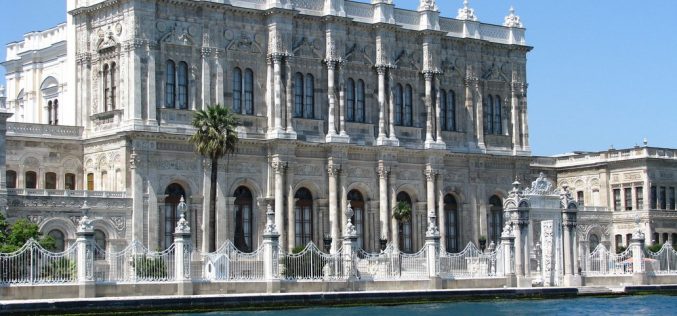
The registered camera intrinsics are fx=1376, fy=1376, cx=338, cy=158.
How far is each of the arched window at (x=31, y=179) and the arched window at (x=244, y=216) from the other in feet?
27.2

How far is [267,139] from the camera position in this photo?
192 feet

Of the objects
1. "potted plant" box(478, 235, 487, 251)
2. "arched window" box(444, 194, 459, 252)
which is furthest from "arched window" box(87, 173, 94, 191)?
"potted plant" box(478, 235, 487, 251)

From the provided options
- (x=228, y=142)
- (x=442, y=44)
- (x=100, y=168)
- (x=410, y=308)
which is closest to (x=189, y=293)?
(x=410, y=308)

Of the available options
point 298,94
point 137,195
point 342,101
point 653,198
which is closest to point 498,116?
point 653,198

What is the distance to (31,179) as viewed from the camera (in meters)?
55.6

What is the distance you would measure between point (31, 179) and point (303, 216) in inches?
474

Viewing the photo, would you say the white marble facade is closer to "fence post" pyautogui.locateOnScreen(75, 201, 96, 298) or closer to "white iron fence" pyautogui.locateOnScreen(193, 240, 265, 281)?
"white iron fence" pyautogui.locateOnScreen(193, 240, 265, 281)

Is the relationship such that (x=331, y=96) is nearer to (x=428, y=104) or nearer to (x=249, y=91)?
(x=249, y=91)

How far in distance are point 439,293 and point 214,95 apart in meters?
16.7

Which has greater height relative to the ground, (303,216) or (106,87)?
(106,87)

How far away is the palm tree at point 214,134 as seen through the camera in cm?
5259

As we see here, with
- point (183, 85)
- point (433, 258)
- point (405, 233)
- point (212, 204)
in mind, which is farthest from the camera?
point (405, 233)

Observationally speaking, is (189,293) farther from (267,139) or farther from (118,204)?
(267,139)

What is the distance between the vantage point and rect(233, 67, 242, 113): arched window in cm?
5869
